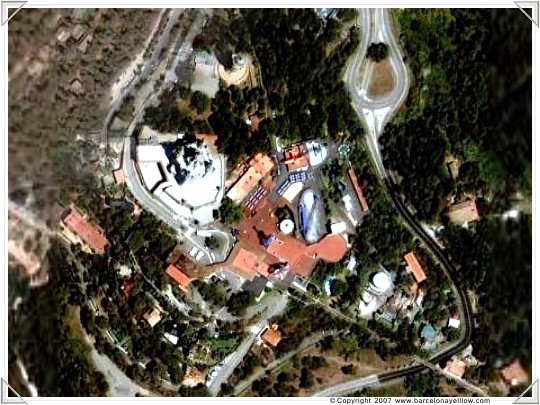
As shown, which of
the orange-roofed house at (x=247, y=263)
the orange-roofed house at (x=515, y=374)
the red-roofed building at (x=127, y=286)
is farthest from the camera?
the orange-roofed house at (x=247, y=263)

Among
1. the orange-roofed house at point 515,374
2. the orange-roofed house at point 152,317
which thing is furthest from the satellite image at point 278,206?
the orange-roofed house at point 515,374

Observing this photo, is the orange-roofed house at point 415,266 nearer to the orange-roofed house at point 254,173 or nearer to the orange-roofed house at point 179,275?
the orange-roofed house at point 254,173

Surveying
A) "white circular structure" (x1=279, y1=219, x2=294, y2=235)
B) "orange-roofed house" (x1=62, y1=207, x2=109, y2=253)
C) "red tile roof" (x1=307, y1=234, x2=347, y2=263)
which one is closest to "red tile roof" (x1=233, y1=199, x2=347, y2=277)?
"red tile roof" (x1=307, y1=234, x2=347, y2=263)

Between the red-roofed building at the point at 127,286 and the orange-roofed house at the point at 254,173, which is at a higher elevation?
the orange-roofed house at the point at 254,173

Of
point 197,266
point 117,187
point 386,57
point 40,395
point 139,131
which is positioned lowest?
point 40,395
